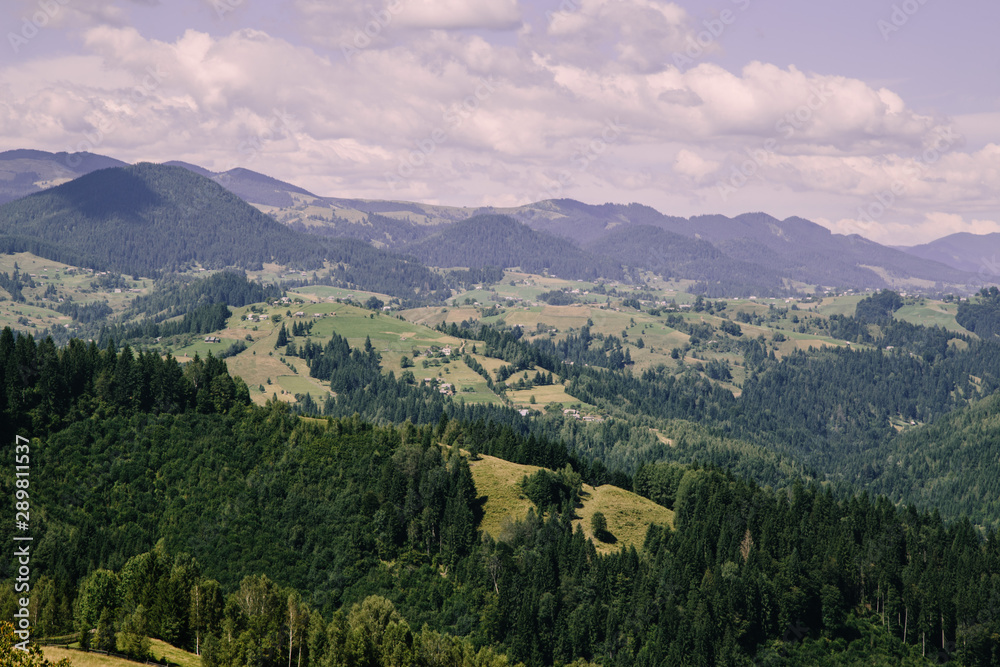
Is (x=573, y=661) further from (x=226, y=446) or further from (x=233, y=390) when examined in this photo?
(x=233, y=390)

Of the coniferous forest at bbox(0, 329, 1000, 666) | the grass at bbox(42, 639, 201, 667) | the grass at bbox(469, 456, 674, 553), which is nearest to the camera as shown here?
the grass at bbox(42, 639, 201, 667)

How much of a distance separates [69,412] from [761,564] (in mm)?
137196

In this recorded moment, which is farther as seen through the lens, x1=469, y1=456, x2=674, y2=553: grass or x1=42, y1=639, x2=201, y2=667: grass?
x1=469, y1=456, x2=674, y2=553: grass

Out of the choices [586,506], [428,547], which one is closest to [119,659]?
[428,547]

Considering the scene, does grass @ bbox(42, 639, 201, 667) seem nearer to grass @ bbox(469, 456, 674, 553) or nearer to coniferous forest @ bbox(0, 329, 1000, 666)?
coniferous forest @ bbox(0, 329, 1000, 666)

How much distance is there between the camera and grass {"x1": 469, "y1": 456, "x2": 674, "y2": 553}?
167 meters

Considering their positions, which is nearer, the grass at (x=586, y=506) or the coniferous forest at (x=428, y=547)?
the coniferous forest at (x=428, y=547)

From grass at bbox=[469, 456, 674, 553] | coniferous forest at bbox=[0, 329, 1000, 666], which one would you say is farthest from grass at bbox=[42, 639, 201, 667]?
grass at bbox=[469, 456, 674, 553]

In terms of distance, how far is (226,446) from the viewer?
179 meters

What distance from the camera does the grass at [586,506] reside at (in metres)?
167

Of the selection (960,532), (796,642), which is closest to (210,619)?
(796,642)

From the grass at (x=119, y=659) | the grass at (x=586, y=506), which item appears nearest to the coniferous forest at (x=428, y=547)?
the grass at (x=586, y=506)

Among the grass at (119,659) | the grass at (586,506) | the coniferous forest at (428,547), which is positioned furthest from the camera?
the grass at (586,506)

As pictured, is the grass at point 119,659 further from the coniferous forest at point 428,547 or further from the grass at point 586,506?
the grass at point 586,506
